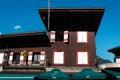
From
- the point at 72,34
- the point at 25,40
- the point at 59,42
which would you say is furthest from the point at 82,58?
the point at 25,40

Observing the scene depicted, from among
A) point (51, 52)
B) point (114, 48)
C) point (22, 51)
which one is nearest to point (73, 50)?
point (51, 52)

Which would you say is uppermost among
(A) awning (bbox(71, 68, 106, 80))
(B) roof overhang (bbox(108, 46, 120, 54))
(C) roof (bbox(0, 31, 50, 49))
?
(C) roof (bbox(0, 31, 50, 49))

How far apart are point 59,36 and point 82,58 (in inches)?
146

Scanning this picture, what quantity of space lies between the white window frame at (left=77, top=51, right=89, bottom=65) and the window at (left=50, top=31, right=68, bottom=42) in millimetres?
2167

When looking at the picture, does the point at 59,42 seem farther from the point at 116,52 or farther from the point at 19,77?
the point at 116,52

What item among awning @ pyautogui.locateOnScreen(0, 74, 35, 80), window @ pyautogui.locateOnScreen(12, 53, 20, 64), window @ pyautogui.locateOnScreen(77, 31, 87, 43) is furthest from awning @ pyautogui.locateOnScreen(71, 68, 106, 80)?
window @ pyautogui.locateOnScreen(12, 53, 20, 64)

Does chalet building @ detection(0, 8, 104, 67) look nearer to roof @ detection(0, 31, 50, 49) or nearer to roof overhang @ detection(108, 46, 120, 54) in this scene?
roof @ detection(0, 31, 50, 49)

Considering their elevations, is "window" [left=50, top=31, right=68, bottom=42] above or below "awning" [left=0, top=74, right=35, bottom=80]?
above

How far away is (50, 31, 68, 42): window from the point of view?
22.3 m

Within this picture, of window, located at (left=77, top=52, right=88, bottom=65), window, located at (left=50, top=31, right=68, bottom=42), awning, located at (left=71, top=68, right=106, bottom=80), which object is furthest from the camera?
window, located at (left=50, top=31, right=68, bottom=42)

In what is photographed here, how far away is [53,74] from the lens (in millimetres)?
16344

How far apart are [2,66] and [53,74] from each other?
26.3ft

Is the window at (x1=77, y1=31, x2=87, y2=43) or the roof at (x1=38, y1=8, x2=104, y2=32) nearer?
the roof at (x1=38, y1=8, x2=104, y2=32)

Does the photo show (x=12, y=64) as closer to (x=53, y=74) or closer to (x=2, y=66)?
(x=2, y=66)
